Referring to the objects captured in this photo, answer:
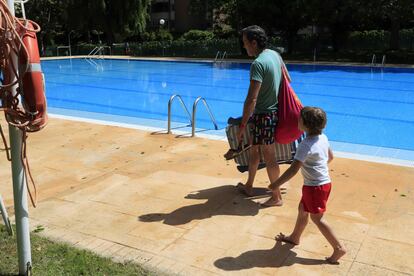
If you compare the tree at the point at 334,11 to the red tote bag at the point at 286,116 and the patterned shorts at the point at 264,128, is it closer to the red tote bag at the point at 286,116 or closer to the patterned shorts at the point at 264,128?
the red tote bag at the point at 286,116

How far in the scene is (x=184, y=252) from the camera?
347 cm

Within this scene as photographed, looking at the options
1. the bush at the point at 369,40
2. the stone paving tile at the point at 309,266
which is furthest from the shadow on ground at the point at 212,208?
the bush at the point at 369,40

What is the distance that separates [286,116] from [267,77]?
1.35 ft

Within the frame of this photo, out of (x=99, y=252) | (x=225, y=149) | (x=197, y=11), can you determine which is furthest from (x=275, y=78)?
(x=197, y=11)

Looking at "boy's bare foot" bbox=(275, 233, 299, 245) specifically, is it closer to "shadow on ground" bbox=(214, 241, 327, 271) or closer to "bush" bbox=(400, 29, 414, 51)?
"shadow on ground" bbox=(214, 241, 327, 271)

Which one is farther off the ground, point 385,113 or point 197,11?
point 197,11

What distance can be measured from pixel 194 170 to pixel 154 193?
879 mm

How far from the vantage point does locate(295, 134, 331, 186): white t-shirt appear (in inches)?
126

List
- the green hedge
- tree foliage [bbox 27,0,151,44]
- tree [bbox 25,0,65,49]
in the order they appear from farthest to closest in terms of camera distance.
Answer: tree [bbox 25,0,65,49] → tree foliage [bbox 27,0,151,44] → the green hedge

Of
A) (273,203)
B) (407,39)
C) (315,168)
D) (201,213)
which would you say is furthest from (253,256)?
(407,39)

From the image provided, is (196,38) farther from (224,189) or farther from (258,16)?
(224,189)

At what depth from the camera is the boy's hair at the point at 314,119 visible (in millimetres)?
3188

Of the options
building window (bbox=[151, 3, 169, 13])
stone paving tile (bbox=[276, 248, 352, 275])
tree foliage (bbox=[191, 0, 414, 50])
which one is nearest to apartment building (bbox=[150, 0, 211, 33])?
building window (bbox=[151, 3, 169, 13])

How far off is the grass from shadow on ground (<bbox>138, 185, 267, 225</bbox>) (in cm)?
81
